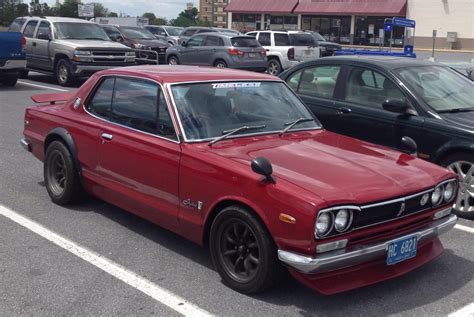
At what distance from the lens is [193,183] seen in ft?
14.4

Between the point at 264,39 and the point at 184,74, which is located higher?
→ the point at 264,39

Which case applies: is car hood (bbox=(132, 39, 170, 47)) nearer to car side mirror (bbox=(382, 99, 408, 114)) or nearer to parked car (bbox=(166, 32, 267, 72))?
parked car (bbox=(166, 32, 267, 72))

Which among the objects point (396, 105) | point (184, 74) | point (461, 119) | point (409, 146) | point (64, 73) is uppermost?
point (184, 74)

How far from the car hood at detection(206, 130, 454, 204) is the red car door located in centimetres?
47

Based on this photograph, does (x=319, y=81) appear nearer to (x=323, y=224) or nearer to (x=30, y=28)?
(x=323, y=224)

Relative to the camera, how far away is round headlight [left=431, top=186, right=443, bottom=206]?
14.1ft

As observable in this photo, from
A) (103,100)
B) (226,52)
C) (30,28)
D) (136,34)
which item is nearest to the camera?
(103,100)

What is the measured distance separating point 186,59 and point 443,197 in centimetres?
1802

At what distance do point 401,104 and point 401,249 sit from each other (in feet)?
8.84

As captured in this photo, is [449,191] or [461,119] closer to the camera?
[449,191]

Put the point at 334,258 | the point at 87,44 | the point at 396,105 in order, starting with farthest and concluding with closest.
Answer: the point at 87,44, the point at 396,105, the point at 334,258

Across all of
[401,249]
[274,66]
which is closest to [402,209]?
[401,249]

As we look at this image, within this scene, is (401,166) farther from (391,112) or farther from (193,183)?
(391,112)

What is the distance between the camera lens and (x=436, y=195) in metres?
4.32
